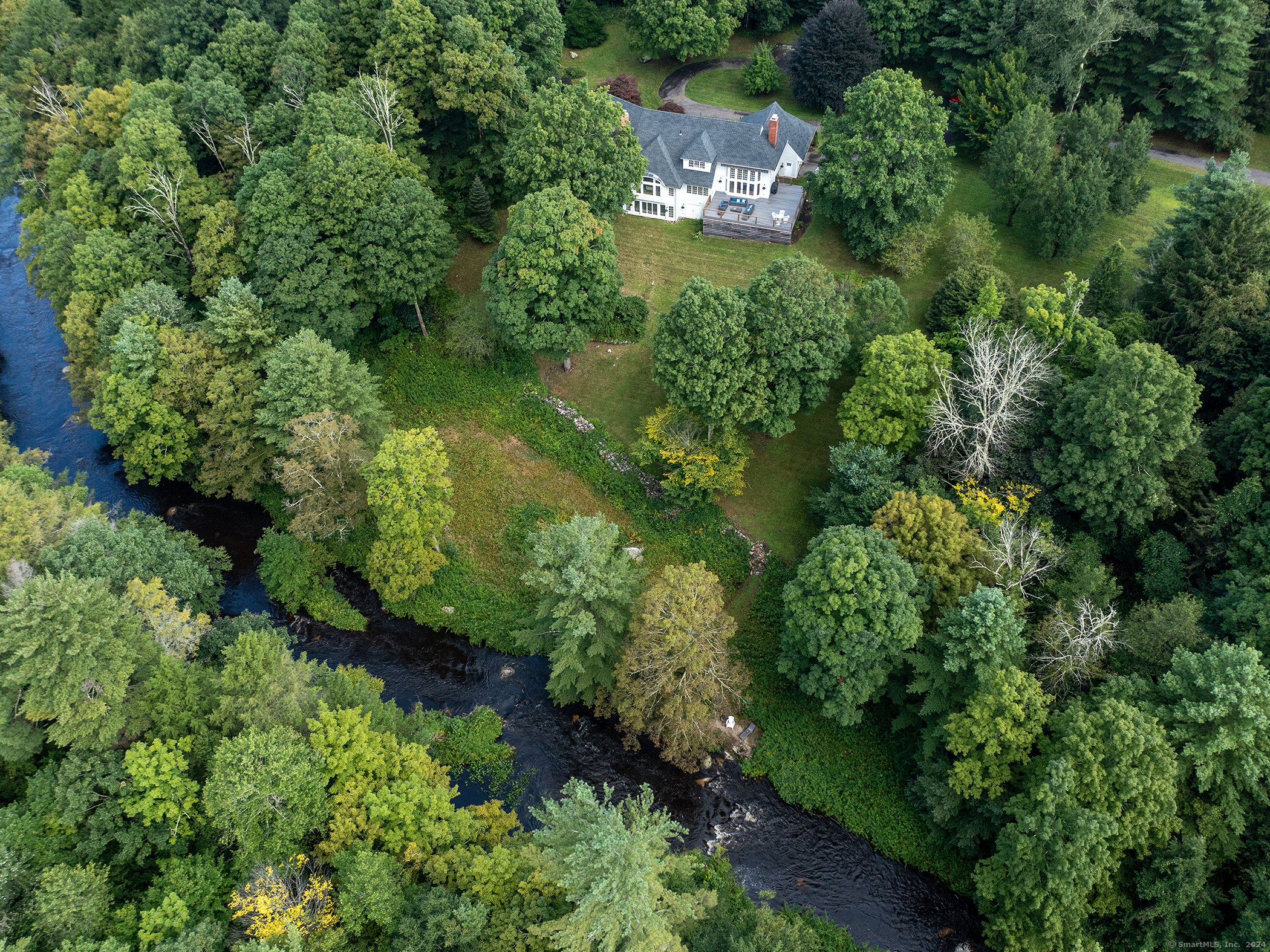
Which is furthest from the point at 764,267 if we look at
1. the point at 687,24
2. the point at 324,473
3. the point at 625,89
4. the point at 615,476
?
the point at 324,473

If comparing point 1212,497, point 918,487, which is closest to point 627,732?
point 918,487

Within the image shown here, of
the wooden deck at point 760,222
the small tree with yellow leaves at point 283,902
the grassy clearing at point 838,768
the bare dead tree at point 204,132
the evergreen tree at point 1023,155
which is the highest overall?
the evergreen tree at point 1023,155

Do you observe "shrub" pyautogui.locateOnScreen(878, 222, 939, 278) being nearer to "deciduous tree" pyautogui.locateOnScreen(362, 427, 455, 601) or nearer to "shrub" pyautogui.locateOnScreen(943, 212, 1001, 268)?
"shrub" pyautogui.locateOnScreen(943, 212, 1001, 268)

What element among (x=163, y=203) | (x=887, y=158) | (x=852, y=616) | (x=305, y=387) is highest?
(x=887, y=158)

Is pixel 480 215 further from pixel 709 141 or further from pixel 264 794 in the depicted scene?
pixel 264 794

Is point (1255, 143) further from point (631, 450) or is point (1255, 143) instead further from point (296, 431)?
point (296, 431)

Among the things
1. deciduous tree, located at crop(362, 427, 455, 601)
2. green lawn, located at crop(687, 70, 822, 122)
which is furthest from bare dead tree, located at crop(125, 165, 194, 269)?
green lawn, located at crop(687, 70, 822, 122)

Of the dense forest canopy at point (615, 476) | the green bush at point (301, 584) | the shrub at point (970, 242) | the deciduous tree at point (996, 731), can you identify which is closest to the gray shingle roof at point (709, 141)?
the dense forest canopy at point (615, 476)

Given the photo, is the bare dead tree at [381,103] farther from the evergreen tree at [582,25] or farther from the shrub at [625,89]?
the evergreen tree at [582,25]
